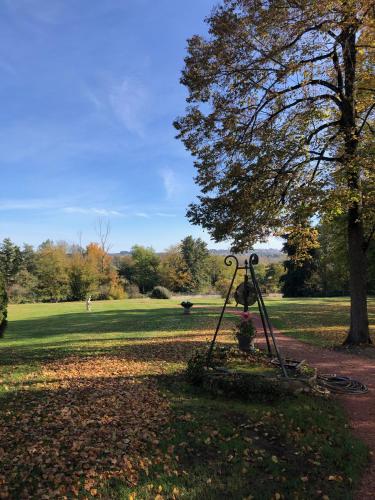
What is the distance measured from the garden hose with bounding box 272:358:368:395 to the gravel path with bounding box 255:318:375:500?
16cm

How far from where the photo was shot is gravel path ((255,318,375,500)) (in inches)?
178

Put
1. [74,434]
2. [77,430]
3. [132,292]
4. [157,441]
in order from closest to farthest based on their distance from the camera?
[157,441]
[74,434]
[77,430]
[132,292]

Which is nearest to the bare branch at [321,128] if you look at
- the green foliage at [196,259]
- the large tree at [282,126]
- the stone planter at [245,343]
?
the large tree at [282,126]

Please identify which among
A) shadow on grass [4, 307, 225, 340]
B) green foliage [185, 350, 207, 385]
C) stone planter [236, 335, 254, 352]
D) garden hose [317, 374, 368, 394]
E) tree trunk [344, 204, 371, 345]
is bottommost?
shadow on grass [4, 307, 225, 340]

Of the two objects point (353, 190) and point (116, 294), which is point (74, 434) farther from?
point (116, 294)

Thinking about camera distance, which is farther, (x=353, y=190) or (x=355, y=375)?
(x=353, y=190)

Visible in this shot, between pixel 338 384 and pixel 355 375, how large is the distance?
50.5 inches

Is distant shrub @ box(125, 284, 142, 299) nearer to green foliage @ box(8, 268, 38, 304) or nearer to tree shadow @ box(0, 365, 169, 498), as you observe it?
green foliage @ box(8, 268, 38, 304)

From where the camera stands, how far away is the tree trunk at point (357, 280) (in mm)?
12258

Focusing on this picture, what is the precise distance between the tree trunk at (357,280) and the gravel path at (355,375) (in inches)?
48.8

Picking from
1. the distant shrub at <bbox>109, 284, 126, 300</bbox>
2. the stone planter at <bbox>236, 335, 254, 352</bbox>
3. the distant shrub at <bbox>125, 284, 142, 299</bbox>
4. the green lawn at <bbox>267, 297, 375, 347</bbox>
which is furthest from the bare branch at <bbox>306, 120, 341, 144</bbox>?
the distant shrub at <bbox>125, 284, 142, 299</bbox>

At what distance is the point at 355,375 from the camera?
877 cm

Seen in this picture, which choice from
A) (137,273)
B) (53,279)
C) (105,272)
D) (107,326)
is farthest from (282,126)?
(137,273)

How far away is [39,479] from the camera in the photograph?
4184 mm
